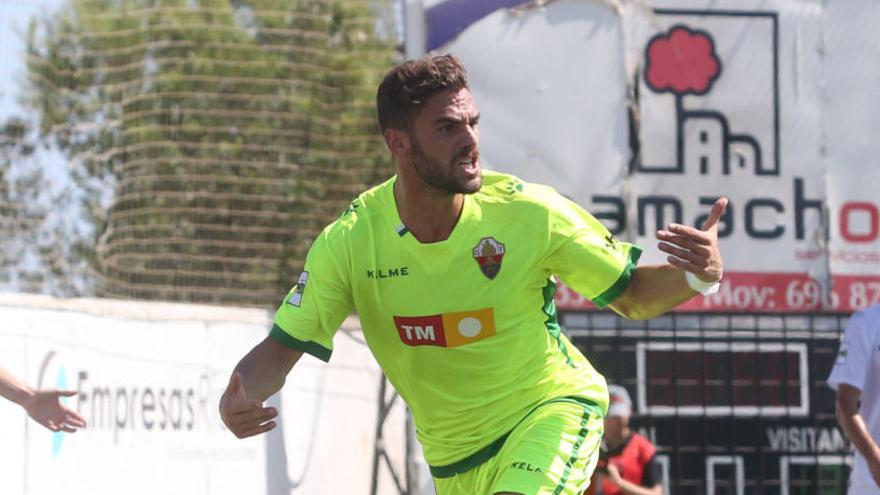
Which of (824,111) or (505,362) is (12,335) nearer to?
(505,362)

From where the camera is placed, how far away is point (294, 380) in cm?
955

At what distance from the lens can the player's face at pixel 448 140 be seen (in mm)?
4957

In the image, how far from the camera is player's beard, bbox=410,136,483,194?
4.92 m

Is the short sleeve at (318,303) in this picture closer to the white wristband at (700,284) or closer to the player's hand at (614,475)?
the white wristband at (700,284)

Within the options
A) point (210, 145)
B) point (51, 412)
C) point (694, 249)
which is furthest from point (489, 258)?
point (210, 145)

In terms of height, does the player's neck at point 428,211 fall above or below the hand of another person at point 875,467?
above

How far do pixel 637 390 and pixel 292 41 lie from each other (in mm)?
3764

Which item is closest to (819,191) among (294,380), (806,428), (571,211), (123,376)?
(806,428)

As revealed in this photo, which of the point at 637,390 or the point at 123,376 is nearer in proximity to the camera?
the point at 123,376

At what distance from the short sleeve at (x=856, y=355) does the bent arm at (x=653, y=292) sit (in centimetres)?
263

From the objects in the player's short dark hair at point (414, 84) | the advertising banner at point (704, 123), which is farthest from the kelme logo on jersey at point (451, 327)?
the advertising banner at point (704, 123)

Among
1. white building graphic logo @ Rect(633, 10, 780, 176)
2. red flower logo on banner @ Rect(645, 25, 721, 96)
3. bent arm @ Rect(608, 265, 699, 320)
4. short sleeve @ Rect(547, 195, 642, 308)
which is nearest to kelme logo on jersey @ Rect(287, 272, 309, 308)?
short sleeve @ Rect(547, 195, 642, 308)

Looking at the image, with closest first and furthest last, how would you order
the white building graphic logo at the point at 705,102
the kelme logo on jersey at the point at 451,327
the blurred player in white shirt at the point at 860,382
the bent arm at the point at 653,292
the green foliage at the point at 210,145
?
the bent arm at the point at 653,292 → the kelme logo on jersey at the point at 451,327 → the blurred player in white shirt at the point at 860,382 → the white building graphic logo at the point at 705,102 → the green foliage at the point at 210,145

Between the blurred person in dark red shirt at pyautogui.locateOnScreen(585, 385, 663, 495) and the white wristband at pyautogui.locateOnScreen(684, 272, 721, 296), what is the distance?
4383 mm
